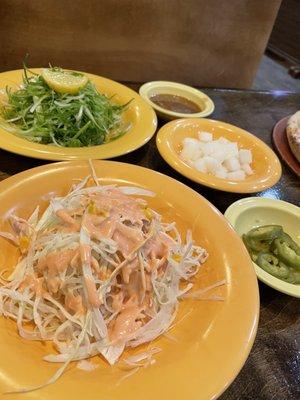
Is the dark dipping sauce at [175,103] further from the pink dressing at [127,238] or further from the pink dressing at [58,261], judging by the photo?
the pink dressing at [58,261]

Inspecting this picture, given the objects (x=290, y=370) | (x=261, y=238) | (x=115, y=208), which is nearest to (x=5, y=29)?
(x=115, y=208)

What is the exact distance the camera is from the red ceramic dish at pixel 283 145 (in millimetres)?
1970

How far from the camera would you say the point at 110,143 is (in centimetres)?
163

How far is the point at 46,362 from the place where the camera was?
35.4 inches

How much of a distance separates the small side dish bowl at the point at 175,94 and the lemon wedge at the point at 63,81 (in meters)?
0.40

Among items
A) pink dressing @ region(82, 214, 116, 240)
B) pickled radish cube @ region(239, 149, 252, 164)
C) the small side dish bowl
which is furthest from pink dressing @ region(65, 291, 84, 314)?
the small side dish bowl

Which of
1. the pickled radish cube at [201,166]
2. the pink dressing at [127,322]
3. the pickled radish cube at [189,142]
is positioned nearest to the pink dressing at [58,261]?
the pink dressing at [127,322]

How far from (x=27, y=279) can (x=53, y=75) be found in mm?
1105

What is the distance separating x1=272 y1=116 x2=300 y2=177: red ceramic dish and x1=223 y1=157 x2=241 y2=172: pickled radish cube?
0.34 m

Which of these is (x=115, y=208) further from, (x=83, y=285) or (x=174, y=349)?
(x=174, y=349)

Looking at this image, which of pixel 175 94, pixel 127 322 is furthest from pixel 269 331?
pixel 175 94

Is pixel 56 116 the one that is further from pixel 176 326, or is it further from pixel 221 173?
pixel 176 326

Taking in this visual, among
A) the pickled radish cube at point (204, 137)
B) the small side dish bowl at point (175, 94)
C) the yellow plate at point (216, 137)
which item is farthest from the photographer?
the small side dish bowl at point (175, 94)

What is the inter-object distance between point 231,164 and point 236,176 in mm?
78
